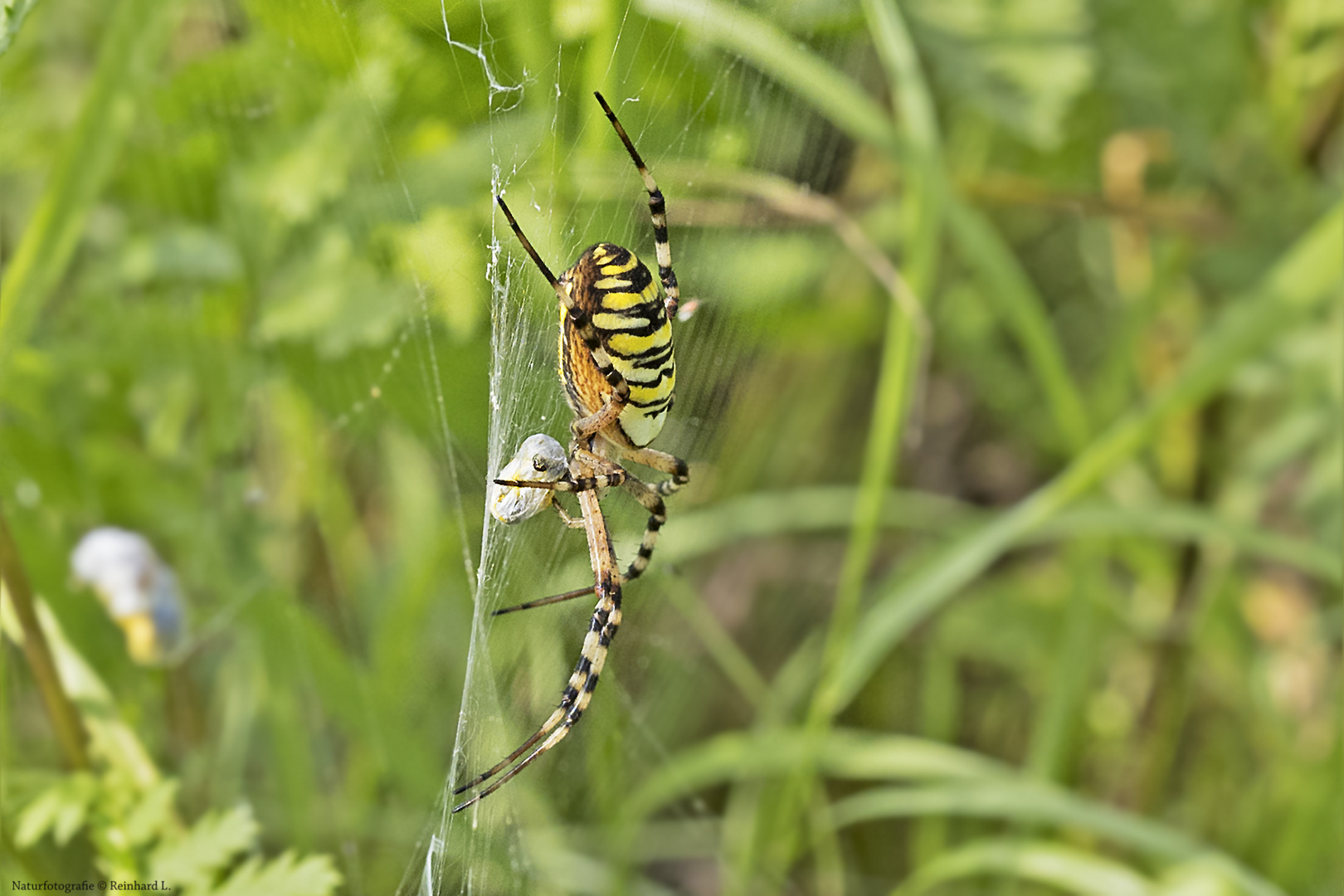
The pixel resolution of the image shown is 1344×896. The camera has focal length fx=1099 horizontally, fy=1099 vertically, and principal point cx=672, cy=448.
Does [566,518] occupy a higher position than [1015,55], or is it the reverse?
[1015,55]

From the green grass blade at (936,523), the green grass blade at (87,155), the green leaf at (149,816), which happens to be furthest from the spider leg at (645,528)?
the green grass blade at (87,155)

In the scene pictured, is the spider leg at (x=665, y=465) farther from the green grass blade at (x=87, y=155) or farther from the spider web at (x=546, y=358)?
the green grass blade at (x=87, y=155)

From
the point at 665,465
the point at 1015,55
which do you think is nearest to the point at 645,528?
the point at 665,465

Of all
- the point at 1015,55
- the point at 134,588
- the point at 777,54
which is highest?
the point at 1015,55

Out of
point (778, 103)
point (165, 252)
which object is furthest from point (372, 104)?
point (778, 103)

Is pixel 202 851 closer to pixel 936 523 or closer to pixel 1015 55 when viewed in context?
pixel 936 523
